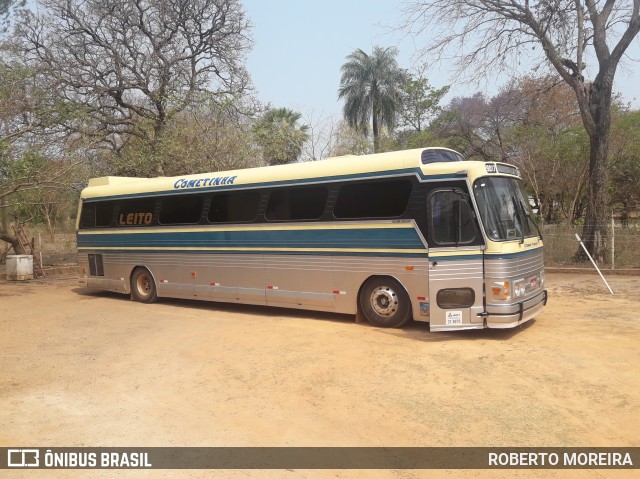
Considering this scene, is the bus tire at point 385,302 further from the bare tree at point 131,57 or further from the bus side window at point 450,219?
the bare tree at point 131,57

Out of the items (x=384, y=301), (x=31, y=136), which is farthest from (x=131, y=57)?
(x=384, y=301)

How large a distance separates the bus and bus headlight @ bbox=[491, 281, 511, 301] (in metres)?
0.02

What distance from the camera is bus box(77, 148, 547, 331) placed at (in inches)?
314

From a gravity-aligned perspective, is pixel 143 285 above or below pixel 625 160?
below

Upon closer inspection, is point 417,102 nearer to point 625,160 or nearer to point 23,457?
point 625,160

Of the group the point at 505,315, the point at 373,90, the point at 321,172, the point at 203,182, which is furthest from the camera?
the point at 373,90

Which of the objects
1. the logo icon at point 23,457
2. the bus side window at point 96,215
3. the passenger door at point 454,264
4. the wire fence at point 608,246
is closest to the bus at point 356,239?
the passenger door at point 454,264

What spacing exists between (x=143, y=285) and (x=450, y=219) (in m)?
8.51

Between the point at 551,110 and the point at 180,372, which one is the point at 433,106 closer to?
the point at 551,110

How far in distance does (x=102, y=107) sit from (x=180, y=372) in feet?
50.0

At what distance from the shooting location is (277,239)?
10.3 m

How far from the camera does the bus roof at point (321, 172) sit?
839cm

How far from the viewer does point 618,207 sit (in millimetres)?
26562

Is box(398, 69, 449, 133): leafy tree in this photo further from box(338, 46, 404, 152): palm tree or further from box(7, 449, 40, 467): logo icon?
box(7, 449, 40, 467): logo icon
